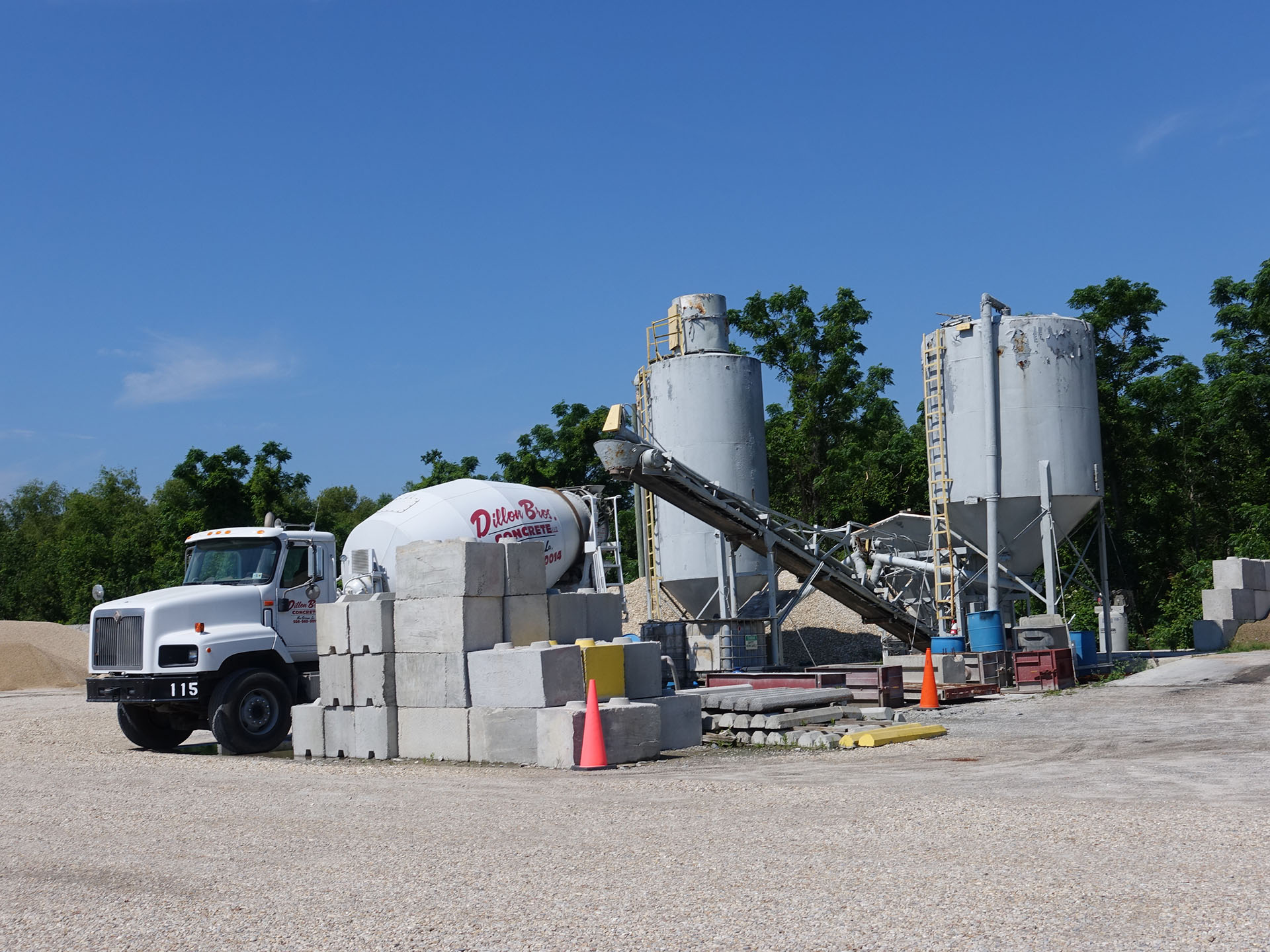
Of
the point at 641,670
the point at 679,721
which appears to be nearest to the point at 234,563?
the point at 641,670

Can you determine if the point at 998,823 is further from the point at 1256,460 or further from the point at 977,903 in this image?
the point at 1256,460

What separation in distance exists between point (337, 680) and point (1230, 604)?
78.5ft

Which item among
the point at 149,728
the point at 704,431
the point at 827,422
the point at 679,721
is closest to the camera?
the point at 679,721

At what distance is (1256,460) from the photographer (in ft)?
137

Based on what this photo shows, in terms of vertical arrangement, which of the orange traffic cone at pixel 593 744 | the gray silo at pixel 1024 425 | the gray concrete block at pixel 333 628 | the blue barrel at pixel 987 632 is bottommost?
the orange traffic cone at pixel 593 744

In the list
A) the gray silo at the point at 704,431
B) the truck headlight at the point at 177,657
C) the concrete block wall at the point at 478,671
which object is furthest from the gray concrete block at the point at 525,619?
the gray silo at the point at 704,431

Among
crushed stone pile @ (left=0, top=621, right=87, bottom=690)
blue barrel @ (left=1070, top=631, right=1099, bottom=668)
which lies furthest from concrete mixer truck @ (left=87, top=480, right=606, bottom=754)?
crushed stone pile @ (left=0, top=621, right=87, bottom=690)

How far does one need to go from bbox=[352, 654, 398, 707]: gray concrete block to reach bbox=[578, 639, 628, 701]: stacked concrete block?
246 cm

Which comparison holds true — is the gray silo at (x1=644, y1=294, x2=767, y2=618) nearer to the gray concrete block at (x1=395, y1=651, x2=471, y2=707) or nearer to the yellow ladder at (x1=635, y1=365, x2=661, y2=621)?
the yellow ladder at (x1=635, y1=365, x2=661, y2=621)

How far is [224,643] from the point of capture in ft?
50.3

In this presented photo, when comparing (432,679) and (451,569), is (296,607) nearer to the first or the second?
(432,679)

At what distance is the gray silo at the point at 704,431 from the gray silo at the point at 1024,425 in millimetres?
4672

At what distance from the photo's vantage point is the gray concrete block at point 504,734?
13.1 m

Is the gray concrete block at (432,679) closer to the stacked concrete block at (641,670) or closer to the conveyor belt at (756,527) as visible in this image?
the stacked concrete block at (641,670)
